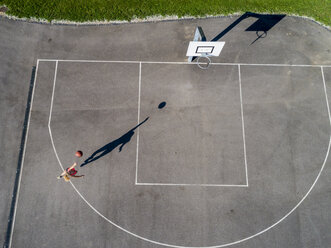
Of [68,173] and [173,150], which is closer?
[68,173]

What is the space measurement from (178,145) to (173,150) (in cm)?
48

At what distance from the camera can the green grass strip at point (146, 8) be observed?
1867 centimetres

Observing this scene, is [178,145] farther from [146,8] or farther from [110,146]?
[146,8]

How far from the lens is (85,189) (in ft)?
51.7

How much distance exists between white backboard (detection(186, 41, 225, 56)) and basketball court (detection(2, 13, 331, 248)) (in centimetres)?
10

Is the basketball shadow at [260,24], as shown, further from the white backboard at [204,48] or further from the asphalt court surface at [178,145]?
the asphalt court surface at [178,145]

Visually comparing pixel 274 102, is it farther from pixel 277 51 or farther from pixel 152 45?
pixel 152 45

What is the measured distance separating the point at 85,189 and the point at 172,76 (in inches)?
380

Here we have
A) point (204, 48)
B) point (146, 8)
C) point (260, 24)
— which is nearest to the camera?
point (204, 48)

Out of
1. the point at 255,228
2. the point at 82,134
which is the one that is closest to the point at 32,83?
the point at 82,134

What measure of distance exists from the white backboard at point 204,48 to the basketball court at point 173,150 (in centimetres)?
10

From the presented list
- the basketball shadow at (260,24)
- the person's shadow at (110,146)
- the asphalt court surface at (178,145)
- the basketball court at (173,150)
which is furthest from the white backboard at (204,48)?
the person's shadow at (110,146)

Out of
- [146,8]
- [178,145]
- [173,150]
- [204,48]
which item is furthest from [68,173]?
[146,8]

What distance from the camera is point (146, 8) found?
19000 millimetres
